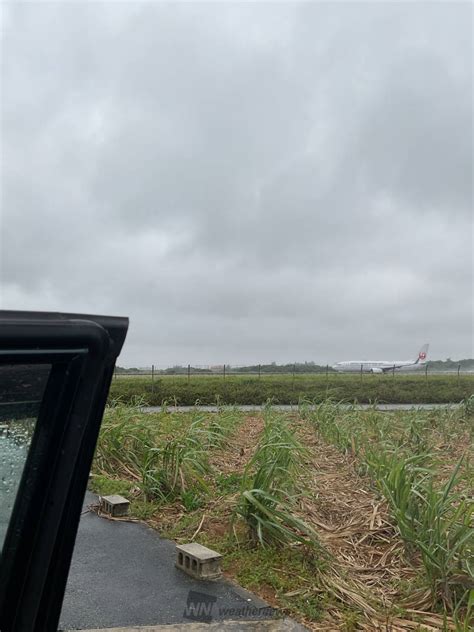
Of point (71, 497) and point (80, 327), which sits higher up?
point (80, 327)

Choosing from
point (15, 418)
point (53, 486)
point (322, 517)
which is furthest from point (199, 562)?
point (15, 418)

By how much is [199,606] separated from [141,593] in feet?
1.47

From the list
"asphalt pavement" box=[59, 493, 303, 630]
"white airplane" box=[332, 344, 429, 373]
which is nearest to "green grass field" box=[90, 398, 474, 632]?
"asphalt pavement" box=[59, 493, 303, 630]

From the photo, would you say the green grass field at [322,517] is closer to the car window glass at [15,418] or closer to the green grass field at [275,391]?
the car window glass at [15,418]

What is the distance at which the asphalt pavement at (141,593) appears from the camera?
3.34 meters

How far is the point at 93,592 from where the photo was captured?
3.74 meters

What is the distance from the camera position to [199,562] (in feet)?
12.8

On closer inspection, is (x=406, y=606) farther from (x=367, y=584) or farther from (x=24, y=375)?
(x=24, y=375)

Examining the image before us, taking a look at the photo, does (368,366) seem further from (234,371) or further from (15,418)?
(15,418)

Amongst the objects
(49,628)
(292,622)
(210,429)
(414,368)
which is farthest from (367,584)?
(414,368)

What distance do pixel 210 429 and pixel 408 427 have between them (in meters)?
2.92

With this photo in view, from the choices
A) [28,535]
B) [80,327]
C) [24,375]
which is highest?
[80,327]

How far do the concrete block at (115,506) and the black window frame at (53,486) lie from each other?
166 inches

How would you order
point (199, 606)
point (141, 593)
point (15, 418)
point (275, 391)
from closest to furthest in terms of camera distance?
1. point (15, 418)
2. point (199, 606)
3. point (141, 593)
4. point (275, 391)
